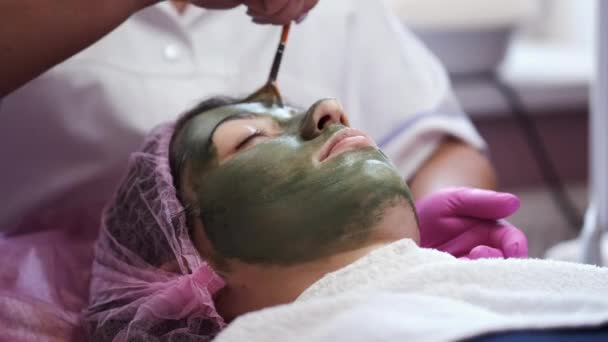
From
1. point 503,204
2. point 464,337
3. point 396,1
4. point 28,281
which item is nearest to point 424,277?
point 464,337

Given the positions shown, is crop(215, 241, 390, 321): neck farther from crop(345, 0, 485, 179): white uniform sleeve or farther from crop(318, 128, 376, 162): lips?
crop(345, 0, 485, 179): white uniform sleeve

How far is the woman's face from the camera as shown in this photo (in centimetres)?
66

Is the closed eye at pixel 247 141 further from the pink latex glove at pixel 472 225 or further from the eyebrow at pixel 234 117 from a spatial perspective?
the pink latex glove at pixel 472 225

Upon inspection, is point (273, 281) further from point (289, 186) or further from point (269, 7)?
point (269, 7)

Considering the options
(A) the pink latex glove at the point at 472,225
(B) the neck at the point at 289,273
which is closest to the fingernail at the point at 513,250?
(A) the pink latex glove at the point at 472,225

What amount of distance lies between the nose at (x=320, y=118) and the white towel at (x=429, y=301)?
141mm

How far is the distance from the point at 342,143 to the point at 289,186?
0.07 metres

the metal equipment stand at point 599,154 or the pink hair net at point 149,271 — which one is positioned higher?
the pink hair net at point 149,271

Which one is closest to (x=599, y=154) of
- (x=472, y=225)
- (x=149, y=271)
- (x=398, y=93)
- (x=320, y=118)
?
(x=398, y=93)

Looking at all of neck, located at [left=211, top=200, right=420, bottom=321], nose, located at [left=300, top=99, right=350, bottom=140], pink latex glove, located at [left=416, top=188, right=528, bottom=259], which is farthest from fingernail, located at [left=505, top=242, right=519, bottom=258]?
nose, located at [left=300, top=99, right=350, bottom=140]

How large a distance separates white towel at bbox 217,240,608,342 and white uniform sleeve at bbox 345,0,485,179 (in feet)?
1.54

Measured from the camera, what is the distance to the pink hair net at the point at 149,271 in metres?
0.67

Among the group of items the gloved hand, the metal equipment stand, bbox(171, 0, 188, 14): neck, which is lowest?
the metal equipment stand

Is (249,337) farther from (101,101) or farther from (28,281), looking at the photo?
(101,101)
